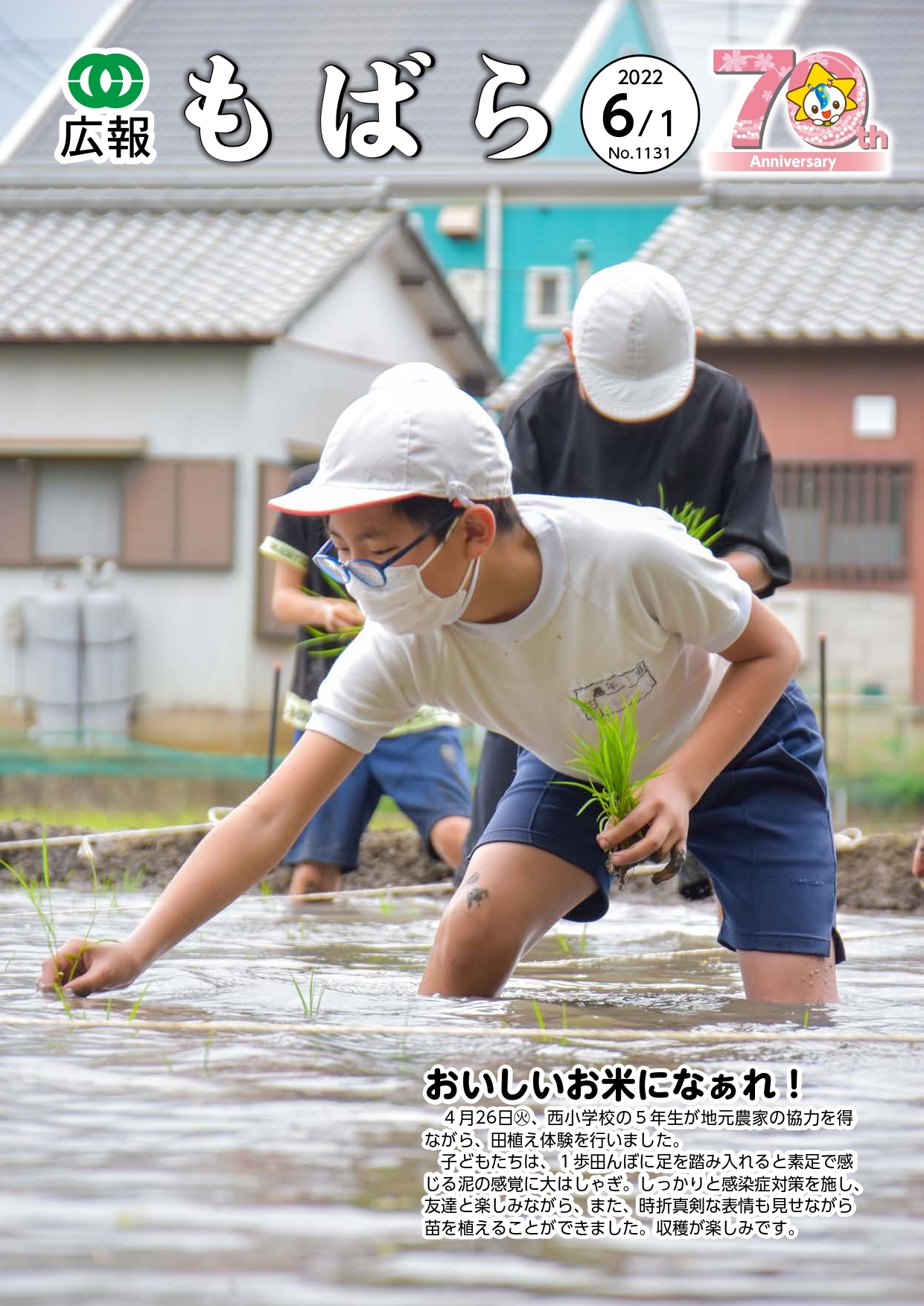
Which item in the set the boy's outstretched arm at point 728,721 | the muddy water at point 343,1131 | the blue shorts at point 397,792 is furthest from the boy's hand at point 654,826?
the blue shorts at point 397,792

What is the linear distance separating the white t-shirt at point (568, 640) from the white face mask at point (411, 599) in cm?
14

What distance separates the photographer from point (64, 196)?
18188 mm

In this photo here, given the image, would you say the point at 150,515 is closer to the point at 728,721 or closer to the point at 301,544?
the point at 301,544

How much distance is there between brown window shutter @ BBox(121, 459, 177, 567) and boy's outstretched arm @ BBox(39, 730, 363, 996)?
12.0m

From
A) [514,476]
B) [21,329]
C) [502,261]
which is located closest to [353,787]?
[514,476]

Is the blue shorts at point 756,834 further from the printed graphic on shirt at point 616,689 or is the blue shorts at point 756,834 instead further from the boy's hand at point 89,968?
the boy's hand at point 89,968

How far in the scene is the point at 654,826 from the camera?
3293 millimetres

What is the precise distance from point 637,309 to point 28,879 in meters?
4.69

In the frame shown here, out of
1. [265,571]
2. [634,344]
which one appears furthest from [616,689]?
[265,571]

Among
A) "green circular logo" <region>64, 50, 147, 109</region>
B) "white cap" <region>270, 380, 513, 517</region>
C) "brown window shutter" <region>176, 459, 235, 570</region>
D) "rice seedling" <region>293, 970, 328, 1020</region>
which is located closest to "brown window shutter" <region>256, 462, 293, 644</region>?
"brown window shutter" <region>176, 459, 235, 570</region>

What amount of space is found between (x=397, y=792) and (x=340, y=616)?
3.06 feet

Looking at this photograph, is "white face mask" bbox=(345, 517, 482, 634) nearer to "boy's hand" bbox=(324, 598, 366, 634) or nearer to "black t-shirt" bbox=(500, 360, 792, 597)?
"black t-shirt" bbox=(500, 360, 792, 597)

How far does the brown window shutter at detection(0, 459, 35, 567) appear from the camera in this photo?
615 inches

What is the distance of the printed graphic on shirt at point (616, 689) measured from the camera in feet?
11.6
